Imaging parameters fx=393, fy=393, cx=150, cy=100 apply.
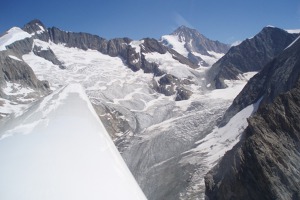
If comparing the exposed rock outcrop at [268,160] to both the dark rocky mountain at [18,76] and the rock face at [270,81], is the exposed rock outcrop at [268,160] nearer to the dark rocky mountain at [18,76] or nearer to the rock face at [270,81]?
the rock face at [270,81]

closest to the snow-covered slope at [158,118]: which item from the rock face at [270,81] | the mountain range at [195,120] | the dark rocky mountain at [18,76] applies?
the mountain range at [195,120]

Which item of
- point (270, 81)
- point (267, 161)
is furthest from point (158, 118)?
point (267, 161)

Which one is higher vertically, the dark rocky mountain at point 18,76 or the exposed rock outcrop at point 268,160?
the dark rocky mountain at point 18,76

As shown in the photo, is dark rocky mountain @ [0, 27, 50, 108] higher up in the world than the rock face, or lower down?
higher up

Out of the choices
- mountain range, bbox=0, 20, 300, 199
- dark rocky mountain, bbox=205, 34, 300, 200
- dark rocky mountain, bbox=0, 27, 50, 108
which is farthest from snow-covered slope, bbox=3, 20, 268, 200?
dark rocky mountain, bbox=205, 34, 300, 200

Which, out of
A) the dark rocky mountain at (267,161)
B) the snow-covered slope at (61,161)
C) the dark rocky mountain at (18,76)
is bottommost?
the dark rocky mountain at (267,161)

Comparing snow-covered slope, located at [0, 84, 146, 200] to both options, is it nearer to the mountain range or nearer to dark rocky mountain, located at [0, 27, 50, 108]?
the mountain range

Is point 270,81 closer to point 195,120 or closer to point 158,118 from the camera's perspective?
point 195,120

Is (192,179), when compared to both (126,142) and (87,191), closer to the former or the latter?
(126,142)

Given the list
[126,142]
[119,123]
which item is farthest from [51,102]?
[119,123]
